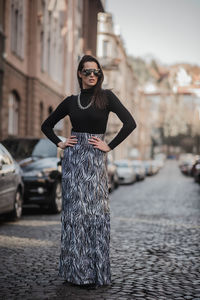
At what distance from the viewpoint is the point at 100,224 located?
5254 mm

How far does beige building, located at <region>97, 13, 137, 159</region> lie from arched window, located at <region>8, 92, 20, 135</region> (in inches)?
954

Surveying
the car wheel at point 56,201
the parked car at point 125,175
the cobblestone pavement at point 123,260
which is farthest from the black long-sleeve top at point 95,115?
the parked car at point 125,175

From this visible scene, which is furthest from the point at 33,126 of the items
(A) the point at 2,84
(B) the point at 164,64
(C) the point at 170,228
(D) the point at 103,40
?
(B) the point at 164,64

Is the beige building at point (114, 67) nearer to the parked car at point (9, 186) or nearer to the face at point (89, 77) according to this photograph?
the parked car at point (9, 186)

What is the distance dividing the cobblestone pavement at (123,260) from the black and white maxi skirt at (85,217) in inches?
6.8

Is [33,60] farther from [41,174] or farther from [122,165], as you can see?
[41,174]

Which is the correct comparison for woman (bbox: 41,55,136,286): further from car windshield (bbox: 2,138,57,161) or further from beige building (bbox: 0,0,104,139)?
beige building (bbox: 0,0,104,139)

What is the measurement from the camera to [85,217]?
5.25 meters

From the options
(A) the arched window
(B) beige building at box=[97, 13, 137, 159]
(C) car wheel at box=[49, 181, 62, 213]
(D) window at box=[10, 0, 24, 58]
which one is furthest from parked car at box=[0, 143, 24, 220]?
(B) beige building at box=[97, 13, 137, 159]

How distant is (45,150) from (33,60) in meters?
14.4

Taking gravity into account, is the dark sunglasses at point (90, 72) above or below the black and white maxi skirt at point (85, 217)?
above

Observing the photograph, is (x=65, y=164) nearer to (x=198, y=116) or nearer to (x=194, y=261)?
(x=194, y=261)

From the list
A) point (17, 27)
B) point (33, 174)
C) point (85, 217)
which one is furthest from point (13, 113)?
point (85, 217)

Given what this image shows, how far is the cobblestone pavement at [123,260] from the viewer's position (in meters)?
5.17
